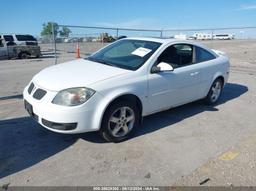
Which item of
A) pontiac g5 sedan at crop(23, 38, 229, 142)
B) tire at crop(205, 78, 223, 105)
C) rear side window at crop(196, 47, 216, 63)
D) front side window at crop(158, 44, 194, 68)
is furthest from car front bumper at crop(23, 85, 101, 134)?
tire at crop(205, 78, 223, 105)

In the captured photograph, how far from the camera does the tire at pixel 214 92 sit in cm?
571

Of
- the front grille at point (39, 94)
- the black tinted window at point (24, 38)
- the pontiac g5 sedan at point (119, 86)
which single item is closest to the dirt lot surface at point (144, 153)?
the pontiac g5 sedan at point (119, 86)

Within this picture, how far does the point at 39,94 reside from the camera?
3635 mm

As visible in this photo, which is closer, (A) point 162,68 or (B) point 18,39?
(A) point 162,68

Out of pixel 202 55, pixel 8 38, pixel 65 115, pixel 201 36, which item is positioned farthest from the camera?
pixel 201 36

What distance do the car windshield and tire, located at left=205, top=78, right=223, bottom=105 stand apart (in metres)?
2.00

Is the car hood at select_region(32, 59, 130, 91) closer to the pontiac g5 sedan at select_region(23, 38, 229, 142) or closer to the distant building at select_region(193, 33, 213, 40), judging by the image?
the pontiac g5 sedan at select_region(23, 38, 229, 142)

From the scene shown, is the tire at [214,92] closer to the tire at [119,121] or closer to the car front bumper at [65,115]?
the tire at [119,121]

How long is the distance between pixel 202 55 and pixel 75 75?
294 centimetres

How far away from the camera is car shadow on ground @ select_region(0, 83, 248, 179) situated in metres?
3.30

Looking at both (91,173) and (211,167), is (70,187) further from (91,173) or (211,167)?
(211,167)

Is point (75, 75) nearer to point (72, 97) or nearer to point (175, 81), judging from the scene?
point (72, 97)

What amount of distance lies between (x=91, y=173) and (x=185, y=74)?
2656 mm

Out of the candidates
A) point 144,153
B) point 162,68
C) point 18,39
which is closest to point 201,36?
point 18,39
